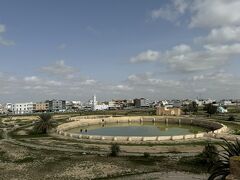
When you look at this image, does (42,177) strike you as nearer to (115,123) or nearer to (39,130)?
(39,130)

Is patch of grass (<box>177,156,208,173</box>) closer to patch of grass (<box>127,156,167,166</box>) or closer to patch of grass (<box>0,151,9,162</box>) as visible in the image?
patch of grass (<box>127,156,167,166</box>)

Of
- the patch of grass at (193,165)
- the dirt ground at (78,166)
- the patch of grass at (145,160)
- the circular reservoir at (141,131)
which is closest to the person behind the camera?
the dirt ground at (78,166)

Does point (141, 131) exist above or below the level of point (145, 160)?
below

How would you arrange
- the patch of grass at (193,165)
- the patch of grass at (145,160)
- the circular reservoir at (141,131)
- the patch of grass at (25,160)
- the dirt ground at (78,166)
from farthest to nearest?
the circular reservoir at (141,131)
the patch of grass at (25,160)
the patch of grass at (145,160)
the patch of grass at (193,165)
the dirt ground at (78,166)

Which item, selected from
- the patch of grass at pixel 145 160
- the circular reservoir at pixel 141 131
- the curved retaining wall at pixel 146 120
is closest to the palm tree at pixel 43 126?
the curved retaining wall at pixel 146 120

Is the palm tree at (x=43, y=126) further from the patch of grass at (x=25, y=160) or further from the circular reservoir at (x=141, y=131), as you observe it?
the patch of grass at (x=25, y=160)

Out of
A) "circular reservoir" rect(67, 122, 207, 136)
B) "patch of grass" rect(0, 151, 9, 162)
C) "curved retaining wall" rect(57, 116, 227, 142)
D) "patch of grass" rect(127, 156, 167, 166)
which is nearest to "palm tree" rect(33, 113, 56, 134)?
"curved retaining wall" rect(57, 116, 227, 142)

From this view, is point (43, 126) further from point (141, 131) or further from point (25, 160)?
point (25, 160)

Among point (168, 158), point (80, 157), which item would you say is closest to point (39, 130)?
point (80, 157)

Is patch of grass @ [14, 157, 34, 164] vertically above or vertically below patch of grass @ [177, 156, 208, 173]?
below

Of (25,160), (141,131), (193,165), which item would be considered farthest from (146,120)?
(193,165)

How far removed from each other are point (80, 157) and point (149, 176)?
13.5 m

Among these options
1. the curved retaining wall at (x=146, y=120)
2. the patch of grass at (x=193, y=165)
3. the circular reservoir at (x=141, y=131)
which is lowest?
the circular reservoir at (x=141, y=131)

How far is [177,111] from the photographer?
129 m
